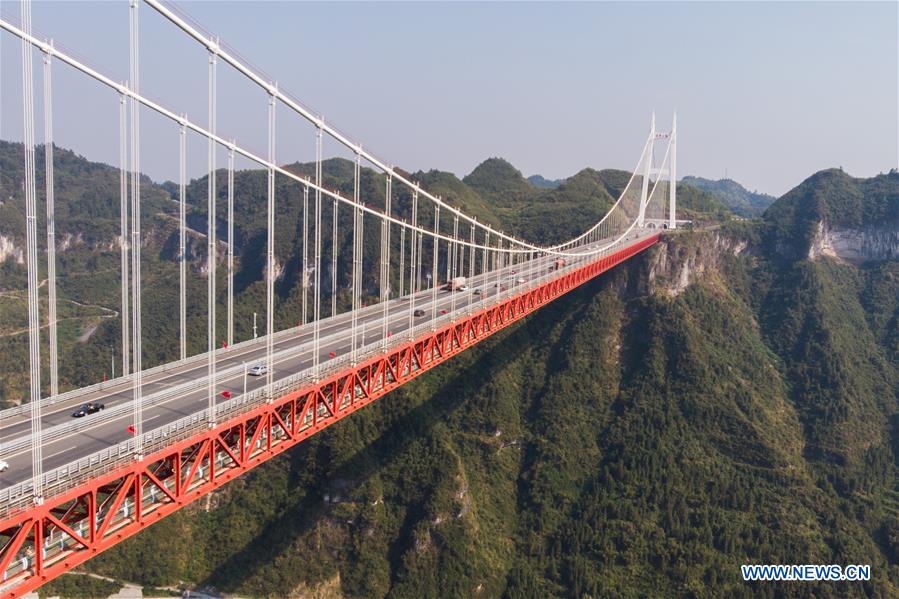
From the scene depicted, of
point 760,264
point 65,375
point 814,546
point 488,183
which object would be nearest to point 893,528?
point 814,546

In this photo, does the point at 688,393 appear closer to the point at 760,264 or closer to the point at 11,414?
the point at 760,264

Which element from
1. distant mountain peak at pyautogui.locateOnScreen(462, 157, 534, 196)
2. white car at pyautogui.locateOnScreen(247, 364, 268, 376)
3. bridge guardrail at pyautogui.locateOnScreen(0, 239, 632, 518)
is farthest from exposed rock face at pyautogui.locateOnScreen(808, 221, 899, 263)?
bridge guardrail at pyautogui.locateOnScreen(0, 239, 632, 518)

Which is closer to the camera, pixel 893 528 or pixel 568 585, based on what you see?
pixel 568 585

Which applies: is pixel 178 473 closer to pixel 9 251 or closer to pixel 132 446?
pixel 132 446

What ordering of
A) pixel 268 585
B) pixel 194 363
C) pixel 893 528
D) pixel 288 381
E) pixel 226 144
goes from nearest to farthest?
pixel 226 144 < pixel 288 381 < pixel 194 363 < pixel 268 585 < pixel 893 528

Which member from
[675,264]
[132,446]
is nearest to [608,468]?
[675,264]

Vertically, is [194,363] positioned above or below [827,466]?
above

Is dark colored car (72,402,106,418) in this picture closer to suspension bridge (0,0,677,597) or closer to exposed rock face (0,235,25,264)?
suspension bridge (0,0,677,597)
